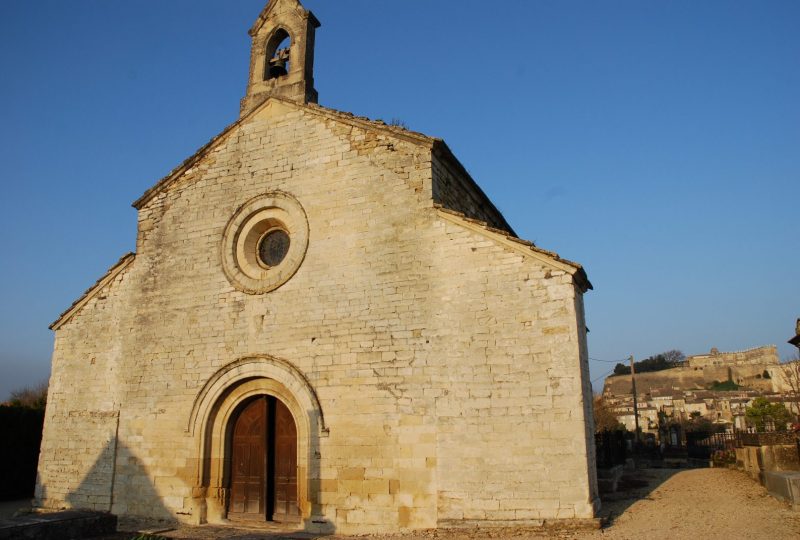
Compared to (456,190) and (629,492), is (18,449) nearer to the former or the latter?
(456,190)

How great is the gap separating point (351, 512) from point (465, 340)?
341cm

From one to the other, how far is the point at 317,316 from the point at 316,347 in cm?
58

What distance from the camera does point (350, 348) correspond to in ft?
33.7

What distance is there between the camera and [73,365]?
42.5ft

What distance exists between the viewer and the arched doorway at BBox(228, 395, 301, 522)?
35.1 ft

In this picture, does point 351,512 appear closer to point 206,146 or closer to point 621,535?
point 621,535

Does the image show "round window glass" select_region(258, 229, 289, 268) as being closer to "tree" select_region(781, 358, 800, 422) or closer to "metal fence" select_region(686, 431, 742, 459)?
"metal fence" select_region(686, 431, 742, 459)

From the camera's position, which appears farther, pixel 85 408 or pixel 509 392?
pixel 85 408

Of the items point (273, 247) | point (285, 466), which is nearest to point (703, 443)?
point (285, 466)

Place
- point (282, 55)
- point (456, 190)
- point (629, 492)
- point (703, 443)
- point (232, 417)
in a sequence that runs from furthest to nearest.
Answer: point (703, 443) → point (282, 55) → point (629, 492) → point (456, 190) → point (232, 417)

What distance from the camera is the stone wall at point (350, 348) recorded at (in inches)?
352

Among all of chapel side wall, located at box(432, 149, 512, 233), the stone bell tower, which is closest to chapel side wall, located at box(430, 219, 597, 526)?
chapel side wall, located at box(432, 149, 512, 233)

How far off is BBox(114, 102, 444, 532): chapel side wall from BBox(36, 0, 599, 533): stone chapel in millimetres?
35

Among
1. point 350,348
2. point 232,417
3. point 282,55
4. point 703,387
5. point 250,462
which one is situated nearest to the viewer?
point 350,348
